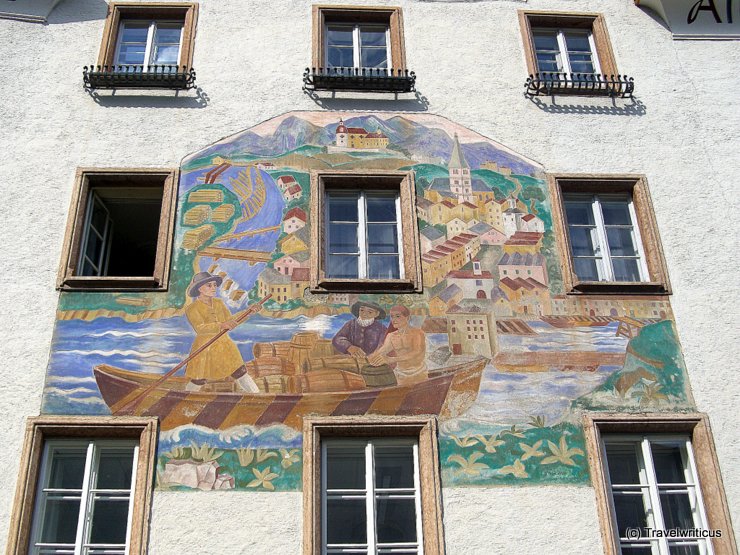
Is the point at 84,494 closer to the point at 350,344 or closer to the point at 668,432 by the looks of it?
the point at 350,344

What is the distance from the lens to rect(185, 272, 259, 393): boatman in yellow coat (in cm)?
882

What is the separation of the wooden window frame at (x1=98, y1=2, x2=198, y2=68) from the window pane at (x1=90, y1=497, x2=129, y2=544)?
5.39 metres

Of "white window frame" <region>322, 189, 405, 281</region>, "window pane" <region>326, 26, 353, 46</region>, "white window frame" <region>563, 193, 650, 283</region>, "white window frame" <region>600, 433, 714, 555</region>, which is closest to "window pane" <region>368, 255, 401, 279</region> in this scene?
"white window frame" <region>322, 189, 405, 281</region>

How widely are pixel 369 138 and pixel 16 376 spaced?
437 cm

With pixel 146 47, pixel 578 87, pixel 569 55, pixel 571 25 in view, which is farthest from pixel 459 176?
pixel 146 47

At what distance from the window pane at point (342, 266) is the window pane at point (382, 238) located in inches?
9.3

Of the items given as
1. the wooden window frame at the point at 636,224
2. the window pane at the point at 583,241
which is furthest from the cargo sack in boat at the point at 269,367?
the window pane at the point at 583,241

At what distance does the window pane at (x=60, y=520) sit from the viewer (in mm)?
8086

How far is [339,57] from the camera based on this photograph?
11719 millimetres

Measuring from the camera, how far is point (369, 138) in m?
10.7

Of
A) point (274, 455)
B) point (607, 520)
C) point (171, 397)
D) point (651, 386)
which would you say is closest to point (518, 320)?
point (651, 386)

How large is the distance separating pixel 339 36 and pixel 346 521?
6.17 metres

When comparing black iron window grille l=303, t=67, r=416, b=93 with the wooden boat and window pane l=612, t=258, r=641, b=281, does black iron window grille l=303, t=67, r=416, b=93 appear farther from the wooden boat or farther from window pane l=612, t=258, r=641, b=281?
the wooden boat

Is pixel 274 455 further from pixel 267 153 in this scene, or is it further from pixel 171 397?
pixel 267 153
